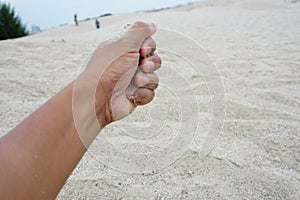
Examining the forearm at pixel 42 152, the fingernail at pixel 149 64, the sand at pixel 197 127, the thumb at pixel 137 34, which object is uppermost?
the thumb at pixel 137 34

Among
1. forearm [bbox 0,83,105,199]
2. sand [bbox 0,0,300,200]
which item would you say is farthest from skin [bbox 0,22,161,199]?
sand [bbox 0,0,300,200]

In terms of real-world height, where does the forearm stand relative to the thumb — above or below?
below

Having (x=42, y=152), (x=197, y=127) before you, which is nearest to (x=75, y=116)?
(x=42, y=152)

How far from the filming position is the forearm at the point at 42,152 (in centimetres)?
55

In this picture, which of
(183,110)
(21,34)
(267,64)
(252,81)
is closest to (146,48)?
(183,110)

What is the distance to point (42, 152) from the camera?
595 millimetres

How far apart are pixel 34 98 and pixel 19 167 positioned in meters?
0.92

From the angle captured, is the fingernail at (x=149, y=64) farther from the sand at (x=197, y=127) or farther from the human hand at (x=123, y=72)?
the sand at (x=197, y=127)

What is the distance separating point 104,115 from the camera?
0.79 meters

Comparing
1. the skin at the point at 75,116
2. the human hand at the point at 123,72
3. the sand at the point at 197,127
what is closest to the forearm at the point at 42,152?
the skin at the point at 75,116

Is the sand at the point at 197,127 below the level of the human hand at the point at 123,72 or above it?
below

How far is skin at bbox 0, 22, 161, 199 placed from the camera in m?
0.57

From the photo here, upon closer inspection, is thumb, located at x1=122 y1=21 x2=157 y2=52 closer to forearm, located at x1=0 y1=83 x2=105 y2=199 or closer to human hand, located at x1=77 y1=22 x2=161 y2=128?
human hand, located at x1=77 y1=22 x2=161 y2=128

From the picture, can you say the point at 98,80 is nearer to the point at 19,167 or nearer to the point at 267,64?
the point at 19,167
